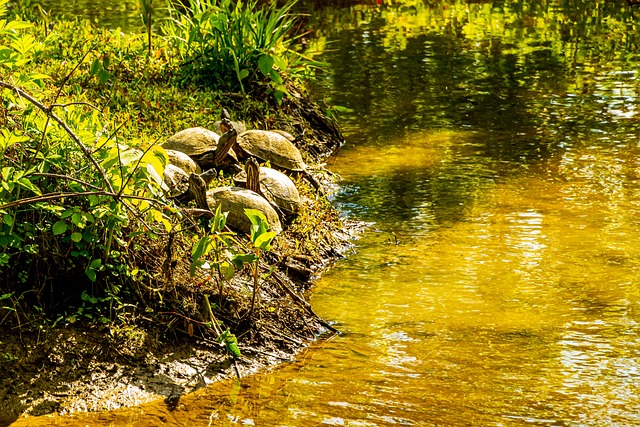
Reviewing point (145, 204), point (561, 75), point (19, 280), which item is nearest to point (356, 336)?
point (145, 204)

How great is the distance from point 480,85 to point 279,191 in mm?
4162

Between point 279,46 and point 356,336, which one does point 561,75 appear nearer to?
point 279,46

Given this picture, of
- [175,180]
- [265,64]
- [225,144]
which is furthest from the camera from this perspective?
[265,64]

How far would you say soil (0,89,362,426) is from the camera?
397 cm

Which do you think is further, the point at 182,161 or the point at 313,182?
the point at 313,182

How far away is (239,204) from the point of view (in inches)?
211

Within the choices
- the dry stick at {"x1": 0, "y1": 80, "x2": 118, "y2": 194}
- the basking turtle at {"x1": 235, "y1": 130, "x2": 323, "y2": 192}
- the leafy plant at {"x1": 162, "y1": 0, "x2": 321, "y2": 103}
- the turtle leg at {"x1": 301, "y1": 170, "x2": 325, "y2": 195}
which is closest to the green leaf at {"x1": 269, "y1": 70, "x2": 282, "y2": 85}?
the leafy plant at {"x1": 162, "y1": 0, "x2": 321, "y2": 103}

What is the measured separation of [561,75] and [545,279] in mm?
4992

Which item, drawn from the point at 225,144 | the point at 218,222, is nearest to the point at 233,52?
the point at 225,144

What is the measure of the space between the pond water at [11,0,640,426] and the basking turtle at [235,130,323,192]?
349 millimetres

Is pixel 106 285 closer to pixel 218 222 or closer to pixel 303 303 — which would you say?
pixel 218 222

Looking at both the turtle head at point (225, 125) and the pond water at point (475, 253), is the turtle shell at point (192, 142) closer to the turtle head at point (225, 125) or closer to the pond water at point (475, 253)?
the turtle head at point (225, 125)

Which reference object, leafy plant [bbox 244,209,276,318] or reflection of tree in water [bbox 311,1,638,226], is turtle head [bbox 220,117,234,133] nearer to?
reflection of tree in water [bbox 311,1,638,226]

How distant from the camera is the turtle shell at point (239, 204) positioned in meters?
5.32
